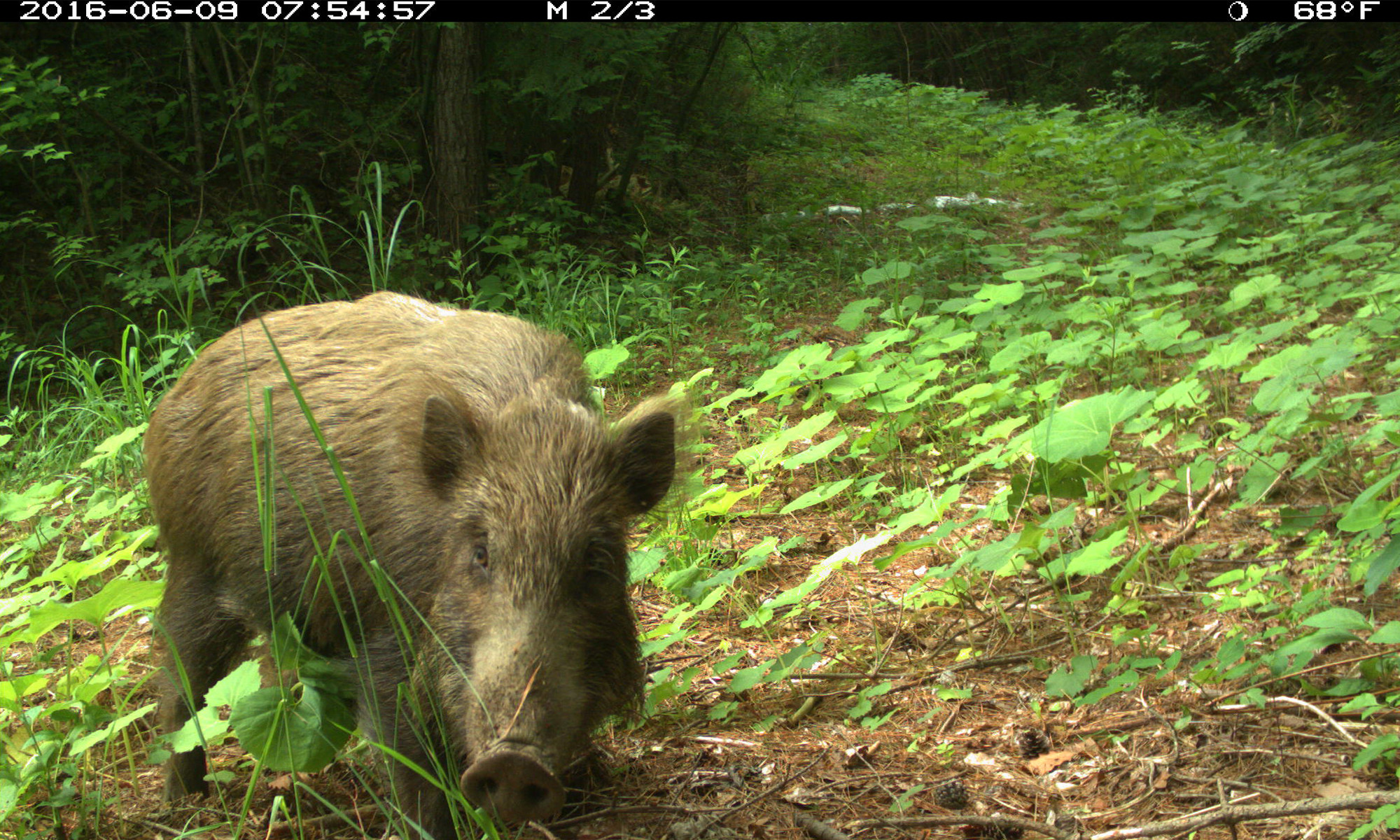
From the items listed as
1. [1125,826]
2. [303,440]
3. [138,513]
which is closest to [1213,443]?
[1125,826]

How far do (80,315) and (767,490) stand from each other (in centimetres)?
576

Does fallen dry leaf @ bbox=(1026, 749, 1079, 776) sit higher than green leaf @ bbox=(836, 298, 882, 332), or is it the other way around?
green leaf @ bbox=(836, 298, 882, 332)

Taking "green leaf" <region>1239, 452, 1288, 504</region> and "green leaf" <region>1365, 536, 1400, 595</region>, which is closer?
"green leaf" <region>1365, 536, 1400, 595</region>

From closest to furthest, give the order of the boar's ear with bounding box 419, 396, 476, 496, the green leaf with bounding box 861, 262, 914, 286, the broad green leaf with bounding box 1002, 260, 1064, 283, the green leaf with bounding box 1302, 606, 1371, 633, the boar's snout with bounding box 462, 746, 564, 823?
the boar's snout with bounding box 462, 746, 564, 823 → the green leaf with bounding box 1302, 606, 1371, 633 → the boar's ear with bounding box 419, 396, 476, 496 → the broad green leaf with bounding box 1002, 260, 1064, 283 → the green leaf with bounding box 861, 262, 914, 286

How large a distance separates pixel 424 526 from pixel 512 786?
2.59 feet

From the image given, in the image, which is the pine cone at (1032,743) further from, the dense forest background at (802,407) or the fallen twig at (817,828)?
the fallen twig at (817,828)

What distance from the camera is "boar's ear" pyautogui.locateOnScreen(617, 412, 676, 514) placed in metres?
2.65

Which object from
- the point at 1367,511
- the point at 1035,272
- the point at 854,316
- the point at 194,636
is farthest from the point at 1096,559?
the point at 1035,272

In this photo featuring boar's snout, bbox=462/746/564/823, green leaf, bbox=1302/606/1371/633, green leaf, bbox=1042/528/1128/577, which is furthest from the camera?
green leaf, bbox=1042/528/1128/577

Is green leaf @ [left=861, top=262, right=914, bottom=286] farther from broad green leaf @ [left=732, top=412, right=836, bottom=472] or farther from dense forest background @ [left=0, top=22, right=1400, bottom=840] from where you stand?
broad green leaf @ [left=732, top=412, right=836, bottom=472]

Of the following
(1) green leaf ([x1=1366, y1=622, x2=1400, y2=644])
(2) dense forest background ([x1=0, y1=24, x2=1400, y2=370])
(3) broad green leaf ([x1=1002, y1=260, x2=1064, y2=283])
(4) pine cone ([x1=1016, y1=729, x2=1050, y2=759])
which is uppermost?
(2) dense forest background ([x1=0, y1=24, x2=1400, y2=370])

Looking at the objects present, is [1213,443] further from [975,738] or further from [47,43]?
[47,43]

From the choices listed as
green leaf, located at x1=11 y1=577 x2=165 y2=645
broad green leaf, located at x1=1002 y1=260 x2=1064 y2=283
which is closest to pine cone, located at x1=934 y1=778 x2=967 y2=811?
green leaf, located at x1=11 y1=577 x2=165 y2=645

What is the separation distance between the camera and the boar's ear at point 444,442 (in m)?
2.47
